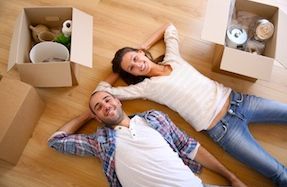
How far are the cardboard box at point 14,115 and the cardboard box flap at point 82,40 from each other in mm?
252

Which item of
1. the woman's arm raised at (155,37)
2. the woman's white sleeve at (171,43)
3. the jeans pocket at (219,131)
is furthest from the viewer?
the woman's arm raised at (155,37)

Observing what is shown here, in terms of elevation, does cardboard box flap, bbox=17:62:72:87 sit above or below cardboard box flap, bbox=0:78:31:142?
above

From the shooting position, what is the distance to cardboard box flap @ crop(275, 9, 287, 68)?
1311mm

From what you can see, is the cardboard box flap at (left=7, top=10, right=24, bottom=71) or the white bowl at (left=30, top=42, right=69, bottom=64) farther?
the white bowl at (left=30, top=42, right=69, bottom=64)

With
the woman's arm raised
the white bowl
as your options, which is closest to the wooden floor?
the woman's arm raised

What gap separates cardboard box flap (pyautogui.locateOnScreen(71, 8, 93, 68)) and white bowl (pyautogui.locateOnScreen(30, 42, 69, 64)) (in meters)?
0.12

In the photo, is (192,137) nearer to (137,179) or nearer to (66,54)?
(137,179)

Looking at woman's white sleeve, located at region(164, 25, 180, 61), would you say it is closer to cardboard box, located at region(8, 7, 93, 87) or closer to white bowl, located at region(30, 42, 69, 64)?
cardboard box, located at region(8, 7, 93, 87)

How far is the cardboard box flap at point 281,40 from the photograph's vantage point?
4.30ft

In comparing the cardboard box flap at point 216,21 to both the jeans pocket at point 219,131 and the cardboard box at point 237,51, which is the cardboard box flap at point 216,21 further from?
the jeans pocket at point 219,131

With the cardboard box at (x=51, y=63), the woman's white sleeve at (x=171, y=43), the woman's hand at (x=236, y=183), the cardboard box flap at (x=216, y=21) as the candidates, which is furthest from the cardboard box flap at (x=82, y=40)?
the woman's hand at (x=236, y=183)

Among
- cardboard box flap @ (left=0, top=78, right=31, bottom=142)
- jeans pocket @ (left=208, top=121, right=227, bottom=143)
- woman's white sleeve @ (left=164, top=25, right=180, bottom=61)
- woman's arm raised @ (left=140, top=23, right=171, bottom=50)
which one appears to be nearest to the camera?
cardboard box flap @ (left=0, top=78, right=31, bottom=142)

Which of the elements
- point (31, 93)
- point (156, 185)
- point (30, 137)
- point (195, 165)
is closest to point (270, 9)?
point (195, 165)


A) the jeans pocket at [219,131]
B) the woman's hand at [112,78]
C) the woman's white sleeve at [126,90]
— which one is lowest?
the jeans pocket at [219,131]
